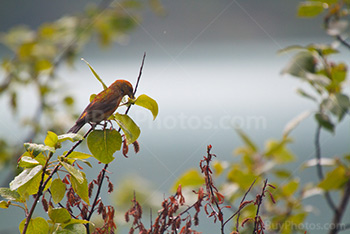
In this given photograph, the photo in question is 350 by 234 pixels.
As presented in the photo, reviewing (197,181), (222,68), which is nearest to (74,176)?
(197,181)

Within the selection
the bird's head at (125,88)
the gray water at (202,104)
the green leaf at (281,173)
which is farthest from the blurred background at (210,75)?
the bird's head at (125,88)

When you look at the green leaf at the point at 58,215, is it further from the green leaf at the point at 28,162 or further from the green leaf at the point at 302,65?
the green leaf at the point at 302,65

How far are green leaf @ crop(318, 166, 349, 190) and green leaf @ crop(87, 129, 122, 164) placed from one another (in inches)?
22.5

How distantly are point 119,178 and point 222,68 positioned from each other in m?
0.62

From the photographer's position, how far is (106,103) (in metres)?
0.36

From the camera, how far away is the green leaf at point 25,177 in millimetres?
285

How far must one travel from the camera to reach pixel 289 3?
1374 mm

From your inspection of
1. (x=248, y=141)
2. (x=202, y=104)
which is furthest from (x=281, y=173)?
(x=202, y=104)

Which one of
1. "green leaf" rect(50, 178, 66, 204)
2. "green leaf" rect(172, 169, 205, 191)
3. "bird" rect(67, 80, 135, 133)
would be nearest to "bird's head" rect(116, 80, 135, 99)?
"bird" rect(67, 80, 135, 133)

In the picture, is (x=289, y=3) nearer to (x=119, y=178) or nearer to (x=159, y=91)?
(x=159, y=91)

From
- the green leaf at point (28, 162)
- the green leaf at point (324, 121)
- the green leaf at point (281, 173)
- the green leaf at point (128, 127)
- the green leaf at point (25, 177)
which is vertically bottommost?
the green leaf at point (281, 173)

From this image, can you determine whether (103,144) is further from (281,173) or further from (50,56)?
(50,56)

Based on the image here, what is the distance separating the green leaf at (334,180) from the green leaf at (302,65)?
0.23 m

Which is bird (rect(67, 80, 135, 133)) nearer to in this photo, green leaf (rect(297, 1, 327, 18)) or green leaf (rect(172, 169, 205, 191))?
green leaf (rect(172, 169, 205, 191))
